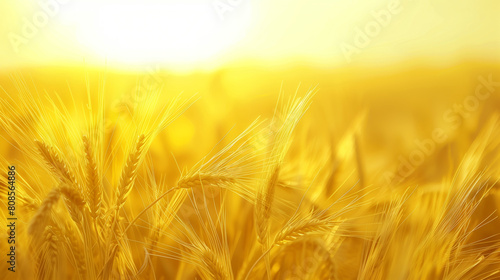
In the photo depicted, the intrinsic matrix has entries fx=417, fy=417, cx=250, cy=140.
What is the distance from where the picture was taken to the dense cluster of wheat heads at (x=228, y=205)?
871 millimetres

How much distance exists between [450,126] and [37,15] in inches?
47.8

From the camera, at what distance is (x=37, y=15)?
1.11 m

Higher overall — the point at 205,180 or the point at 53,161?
the point at 53,161

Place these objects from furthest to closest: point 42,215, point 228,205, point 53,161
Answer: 1. point 228,205
2. point 53,161
3. point 42,215

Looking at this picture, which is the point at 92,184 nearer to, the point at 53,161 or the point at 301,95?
the point at 53,161

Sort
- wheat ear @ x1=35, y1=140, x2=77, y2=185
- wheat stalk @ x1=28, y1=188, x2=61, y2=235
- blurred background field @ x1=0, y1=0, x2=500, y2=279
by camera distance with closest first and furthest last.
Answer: wheat stalk @ x1=28, y1=188, x2=61, y2=235
wheat ear @ x1=35, y1=140, x2=77, y2=185
blurred background field @ x1=0, y1=0, x2=500, y2=279

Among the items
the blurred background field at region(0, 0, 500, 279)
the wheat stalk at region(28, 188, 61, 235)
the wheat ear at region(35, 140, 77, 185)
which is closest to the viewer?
the wheat stalk at region(28, 188, 61, 235)

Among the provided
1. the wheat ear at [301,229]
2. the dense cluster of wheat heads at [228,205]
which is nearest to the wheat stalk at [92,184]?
the dense cluster of wheat heads at [228,205]

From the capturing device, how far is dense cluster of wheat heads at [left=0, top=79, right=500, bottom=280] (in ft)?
2.86

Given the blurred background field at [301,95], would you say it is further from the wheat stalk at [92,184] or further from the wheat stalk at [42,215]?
the wheat stalk at [42,215]

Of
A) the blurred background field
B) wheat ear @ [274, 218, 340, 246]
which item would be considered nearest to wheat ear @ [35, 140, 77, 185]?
the blurred background field

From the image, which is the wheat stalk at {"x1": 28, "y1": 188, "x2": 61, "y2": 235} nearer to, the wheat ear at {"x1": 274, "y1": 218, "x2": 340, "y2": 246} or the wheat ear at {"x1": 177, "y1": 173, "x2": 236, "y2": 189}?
the wheat ear at {"x1": 177, "y1": 173, "x2": 236, "y2": 189}

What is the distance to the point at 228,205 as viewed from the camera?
46.7 inches

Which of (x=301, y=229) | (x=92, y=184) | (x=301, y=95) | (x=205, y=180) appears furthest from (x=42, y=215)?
(x=301, y=95)
